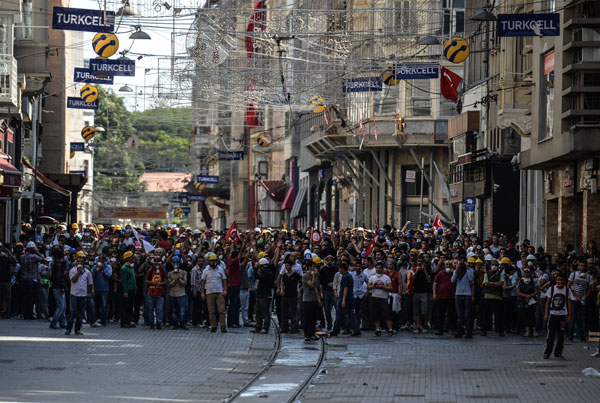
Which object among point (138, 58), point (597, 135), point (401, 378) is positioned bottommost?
point (401, 378)

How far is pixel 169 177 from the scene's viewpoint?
170 meters

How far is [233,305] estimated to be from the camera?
27031mm

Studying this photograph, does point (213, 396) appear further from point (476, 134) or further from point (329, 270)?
point (476, 134)

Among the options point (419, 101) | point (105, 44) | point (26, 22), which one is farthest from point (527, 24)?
point (419, 101)

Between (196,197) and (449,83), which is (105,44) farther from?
(196,197)

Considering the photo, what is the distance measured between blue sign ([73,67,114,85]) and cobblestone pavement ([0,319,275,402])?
12.2m

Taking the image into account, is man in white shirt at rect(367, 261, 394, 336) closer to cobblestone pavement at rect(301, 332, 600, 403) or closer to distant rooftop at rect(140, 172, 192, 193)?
cobblestone pavement at rect(301, 332, 600, 403)

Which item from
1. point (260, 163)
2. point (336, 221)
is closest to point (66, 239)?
point (336, 221)

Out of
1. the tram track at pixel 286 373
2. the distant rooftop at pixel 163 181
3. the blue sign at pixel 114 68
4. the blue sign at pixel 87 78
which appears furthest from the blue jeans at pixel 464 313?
the distant rooftop at pixel 163 181

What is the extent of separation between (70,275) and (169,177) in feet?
480

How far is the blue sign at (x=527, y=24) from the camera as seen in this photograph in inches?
948

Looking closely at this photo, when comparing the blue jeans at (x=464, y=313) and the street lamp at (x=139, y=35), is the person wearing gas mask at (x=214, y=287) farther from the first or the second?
the street lamp at (x=139, y=35)

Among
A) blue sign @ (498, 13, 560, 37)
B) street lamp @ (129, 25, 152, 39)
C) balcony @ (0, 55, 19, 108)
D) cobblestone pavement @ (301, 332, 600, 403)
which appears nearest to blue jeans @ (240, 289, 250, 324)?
cobblestone pavement @ (301, 332, 600, 403)

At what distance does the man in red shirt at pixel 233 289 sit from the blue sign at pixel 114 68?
10.4 meters
